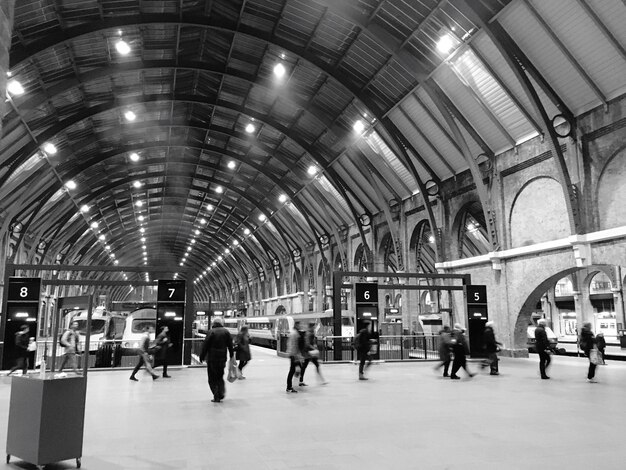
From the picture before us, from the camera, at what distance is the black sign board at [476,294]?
21.1 meters

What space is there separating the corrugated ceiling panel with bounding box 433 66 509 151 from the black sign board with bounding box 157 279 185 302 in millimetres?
13582

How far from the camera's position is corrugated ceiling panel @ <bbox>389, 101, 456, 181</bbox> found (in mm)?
24844

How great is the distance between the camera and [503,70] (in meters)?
Result: 19.9

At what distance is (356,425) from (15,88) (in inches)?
876

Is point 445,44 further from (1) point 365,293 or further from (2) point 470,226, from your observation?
(2) point 470,226

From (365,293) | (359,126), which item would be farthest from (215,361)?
(359,126)

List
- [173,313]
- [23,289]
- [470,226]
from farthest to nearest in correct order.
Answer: [470,226], [173,313], [23,289]

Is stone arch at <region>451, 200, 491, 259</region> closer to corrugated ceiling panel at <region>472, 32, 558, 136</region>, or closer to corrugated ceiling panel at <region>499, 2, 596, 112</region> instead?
corrugated ceiling panel at <region>472, 32, 558, 136</region>

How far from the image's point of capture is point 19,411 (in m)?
5.91

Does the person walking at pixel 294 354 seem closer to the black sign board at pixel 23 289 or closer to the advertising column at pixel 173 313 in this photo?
the advertising column at pixel 173 313

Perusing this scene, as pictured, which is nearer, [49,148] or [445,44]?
[445,44]

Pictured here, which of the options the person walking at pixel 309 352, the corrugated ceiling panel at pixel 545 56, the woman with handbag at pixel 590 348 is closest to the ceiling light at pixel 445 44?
the corrugated ceiling panel at pixel 545 56

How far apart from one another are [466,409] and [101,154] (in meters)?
31.5

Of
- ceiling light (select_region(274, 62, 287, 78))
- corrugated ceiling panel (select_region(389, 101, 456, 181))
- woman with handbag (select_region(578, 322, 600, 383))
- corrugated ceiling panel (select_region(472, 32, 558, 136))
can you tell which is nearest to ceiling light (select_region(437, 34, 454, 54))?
corrugated ceiling panel (select_region(472, 32, 558, 136))
